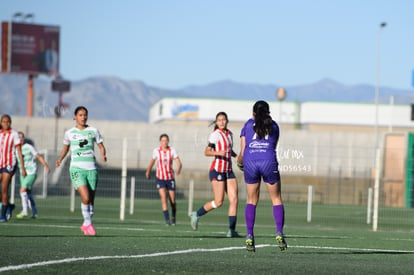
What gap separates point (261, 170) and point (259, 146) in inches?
12.0

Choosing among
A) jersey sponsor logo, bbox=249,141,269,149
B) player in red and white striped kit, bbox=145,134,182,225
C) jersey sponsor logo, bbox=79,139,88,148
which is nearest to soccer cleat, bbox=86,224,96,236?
jersey sponsor logo, bbox=79,139,88,148

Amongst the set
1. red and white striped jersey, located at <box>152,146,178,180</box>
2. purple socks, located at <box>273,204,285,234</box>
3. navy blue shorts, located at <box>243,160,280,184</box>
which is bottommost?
purple socks, located at <box>273,204,285,234</box>

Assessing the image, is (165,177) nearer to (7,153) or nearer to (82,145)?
(7,153)

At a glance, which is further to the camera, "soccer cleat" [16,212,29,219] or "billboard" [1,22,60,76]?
"billboard" [1,22,60,76]

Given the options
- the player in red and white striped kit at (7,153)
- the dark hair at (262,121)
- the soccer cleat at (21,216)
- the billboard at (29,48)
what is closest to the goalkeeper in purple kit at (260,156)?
the dark hair at (262,121)

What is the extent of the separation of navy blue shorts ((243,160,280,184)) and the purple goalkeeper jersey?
54 mm

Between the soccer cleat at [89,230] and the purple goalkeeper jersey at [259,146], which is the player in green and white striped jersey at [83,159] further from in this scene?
the purple goalkeeper jersey at [259,146]

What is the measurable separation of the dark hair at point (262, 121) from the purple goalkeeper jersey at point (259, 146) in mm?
80

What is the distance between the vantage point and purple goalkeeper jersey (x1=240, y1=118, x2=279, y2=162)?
12.3m

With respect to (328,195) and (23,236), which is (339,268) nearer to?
(23,236)

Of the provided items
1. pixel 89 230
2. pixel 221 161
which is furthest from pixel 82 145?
pixel 221 161

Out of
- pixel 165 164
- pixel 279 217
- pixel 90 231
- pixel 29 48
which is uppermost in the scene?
pixel 29 48

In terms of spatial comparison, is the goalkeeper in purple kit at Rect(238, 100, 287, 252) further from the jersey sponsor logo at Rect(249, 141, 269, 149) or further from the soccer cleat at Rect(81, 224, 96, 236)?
the soccer cleat at Rect(81, 224, 96, 236)

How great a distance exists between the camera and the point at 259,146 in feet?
40.4
